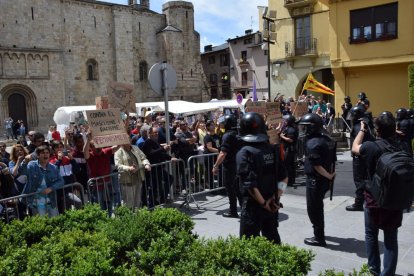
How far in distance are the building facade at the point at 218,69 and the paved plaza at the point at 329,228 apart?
46477mm

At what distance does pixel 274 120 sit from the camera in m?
9.34

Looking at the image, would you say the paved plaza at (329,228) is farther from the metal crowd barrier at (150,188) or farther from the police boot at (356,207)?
the metal crowd barrier at (150,188)

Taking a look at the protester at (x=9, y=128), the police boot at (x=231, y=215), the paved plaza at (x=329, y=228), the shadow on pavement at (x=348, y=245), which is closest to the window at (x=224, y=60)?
the protester at (x=9, y=128)

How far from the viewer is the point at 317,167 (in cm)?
532

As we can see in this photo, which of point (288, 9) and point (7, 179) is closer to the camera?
point (7, 179)

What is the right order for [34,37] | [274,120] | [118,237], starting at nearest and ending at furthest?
[118,237], [274,120], [34,37]

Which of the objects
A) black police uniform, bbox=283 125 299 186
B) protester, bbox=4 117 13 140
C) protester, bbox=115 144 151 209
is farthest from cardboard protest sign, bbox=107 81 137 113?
protester, bbox=4 117 13 140

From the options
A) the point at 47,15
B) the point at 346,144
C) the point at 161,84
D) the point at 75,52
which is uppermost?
the point at 47,15

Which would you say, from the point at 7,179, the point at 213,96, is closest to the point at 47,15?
the point at 213,96

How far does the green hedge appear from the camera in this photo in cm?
289

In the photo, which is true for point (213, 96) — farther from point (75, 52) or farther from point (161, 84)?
point (161, 84)

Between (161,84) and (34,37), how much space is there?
31.1m

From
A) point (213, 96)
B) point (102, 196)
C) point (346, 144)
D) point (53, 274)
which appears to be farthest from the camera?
point (213, 96)

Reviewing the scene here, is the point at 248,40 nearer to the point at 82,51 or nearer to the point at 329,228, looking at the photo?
the point at 82,51
